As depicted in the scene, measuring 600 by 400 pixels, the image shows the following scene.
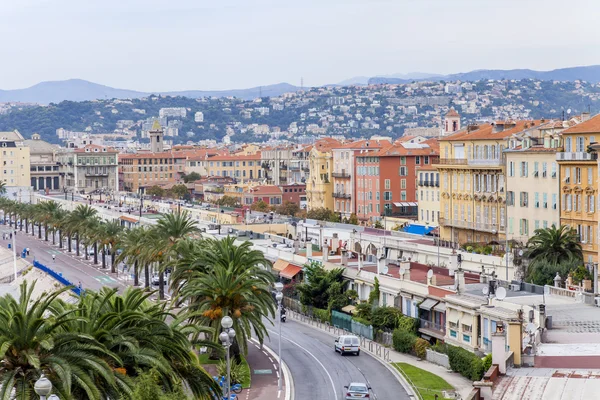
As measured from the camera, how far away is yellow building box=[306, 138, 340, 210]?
143 metres

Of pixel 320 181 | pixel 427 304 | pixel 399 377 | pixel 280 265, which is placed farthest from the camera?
pixel 320 181

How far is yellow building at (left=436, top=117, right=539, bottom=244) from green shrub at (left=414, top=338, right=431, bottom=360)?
27.4 meters

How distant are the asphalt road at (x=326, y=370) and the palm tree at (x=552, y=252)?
36.3ft

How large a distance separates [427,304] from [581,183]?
56.5 ft

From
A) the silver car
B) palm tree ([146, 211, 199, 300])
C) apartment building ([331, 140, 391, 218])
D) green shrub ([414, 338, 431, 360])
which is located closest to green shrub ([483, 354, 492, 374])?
the silver car

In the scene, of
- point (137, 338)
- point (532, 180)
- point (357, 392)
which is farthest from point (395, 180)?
point (137, 338)

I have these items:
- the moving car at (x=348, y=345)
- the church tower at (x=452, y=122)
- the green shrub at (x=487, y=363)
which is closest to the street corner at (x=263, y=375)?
the moving car at (x=348, y=345)

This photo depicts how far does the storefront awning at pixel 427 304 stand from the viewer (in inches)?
2284

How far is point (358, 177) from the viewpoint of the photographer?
13350 centimetres

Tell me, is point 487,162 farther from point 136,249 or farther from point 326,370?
point 326,370

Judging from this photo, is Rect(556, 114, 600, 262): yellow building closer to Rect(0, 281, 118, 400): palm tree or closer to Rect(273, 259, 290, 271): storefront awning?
Rect(273, 259, 290, 271): storefront awning

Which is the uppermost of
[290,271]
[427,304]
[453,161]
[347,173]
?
[453,161]

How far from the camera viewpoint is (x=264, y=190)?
170125 millimetres

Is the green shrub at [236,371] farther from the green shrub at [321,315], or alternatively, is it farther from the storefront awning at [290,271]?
the storefront awning at [290,271]
